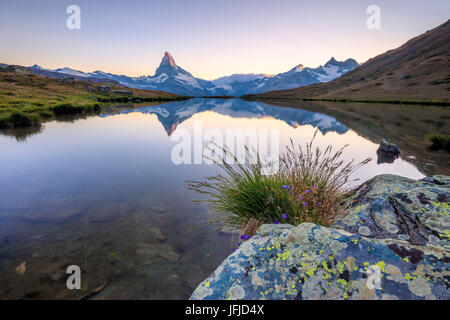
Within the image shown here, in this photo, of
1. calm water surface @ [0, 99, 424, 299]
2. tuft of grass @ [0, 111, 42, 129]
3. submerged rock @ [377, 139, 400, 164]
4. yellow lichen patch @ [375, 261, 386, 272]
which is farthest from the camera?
tuft of grass @ [0, 111, 42, 129]

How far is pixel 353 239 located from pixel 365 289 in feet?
1.60

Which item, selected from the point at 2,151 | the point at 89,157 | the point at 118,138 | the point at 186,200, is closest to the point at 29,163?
the point at 89,157

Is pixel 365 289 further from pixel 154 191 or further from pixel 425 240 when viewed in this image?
pixel 154 191

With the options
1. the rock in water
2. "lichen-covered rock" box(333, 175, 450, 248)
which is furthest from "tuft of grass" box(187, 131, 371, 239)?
the rock in water

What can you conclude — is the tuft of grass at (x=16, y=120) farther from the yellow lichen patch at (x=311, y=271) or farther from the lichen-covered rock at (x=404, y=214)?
the lichen-covered rock at (x=404, y=214)

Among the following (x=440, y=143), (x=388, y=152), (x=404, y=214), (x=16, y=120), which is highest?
(x=16, y=120)

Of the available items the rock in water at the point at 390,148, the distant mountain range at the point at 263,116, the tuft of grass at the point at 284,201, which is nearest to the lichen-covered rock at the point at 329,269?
the tuft of grass at the point at 284,201

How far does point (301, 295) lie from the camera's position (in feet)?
5.86

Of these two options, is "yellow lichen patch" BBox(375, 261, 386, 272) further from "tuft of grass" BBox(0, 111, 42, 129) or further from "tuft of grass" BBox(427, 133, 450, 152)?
"tuft of grass" BBox(0, 111, 42, 129)

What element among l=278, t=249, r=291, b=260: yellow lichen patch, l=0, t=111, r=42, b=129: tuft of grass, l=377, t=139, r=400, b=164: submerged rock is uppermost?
l=0, t=111, r=42, b=129: tuft of grass

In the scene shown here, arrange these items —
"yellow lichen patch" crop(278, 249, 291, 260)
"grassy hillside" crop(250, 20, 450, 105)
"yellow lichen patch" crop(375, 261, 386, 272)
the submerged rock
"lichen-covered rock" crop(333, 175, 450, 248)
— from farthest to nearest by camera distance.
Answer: "grassy hillside" crop(250, 20, 450, 105) → the submerged rock → "lichen-covered rock" crop(333, 175, 450, 248) → "yellow lichen patch" crop(278, 249, 291, 260) → "yellow lichen patch" crop(375, 261, 386, 272)

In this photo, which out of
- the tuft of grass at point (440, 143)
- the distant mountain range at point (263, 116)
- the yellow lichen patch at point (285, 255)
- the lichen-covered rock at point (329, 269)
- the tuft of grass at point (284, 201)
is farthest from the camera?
the distant mountain range at point (263, 116)

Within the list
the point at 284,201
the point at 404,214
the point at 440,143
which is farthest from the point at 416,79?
the point at 284,201

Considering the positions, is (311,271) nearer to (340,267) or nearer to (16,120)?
(340,267)
